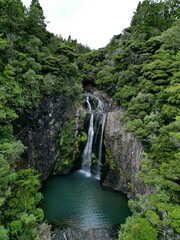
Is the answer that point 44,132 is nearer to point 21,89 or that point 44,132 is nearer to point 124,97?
point 21,89

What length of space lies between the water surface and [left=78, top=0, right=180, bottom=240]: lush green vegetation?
161 inches

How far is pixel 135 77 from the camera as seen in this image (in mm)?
20656

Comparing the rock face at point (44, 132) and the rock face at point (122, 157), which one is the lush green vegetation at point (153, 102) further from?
the rock face at point (44, 132)

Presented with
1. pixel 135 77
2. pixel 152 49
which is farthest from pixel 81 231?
pixel 152 49

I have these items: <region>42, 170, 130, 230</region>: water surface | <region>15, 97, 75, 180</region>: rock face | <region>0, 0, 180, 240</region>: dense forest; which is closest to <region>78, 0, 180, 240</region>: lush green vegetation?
<region>0, 0, 180, 240</region>: dense forest

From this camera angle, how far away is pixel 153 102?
16.6 m

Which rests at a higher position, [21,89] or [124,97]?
[124,97]

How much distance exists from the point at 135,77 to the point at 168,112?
27.6 feet

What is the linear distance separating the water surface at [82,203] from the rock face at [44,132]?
2.41m

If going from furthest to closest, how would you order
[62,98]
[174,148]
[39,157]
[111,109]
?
[111,109] < [62,98] < [39,157] < [174,148]

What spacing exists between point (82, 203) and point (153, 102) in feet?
36.1

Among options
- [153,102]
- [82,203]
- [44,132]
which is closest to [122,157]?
[82,203]

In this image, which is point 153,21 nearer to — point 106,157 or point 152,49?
point 152,49

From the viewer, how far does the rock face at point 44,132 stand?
17.2 metres
